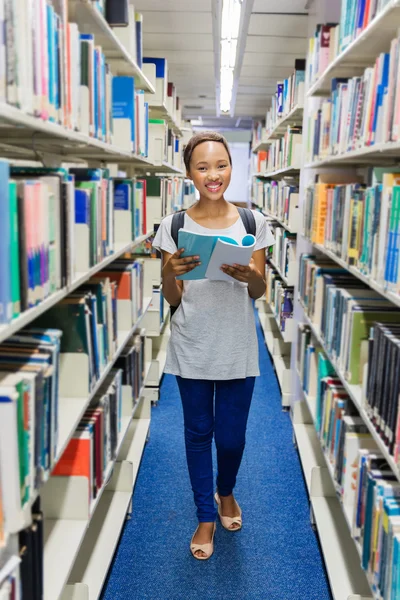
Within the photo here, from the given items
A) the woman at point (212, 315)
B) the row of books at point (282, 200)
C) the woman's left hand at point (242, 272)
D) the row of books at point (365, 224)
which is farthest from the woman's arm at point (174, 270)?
the row of books at point (282, 200)

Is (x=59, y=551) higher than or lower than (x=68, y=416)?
lower

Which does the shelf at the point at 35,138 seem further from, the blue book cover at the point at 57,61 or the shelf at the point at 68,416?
the shelf at the point at 68,416

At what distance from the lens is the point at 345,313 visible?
2080 millimetres

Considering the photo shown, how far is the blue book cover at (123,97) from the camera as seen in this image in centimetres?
218

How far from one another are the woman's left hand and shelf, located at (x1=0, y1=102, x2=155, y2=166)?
22.0 inches

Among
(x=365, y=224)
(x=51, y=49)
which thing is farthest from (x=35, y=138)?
(x=365, y=224)

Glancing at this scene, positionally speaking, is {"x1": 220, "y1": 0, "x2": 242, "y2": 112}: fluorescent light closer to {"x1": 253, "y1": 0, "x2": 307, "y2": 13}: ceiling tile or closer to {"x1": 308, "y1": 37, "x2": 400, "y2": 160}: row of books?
{"x1": 253, "y1": 0, "x2": 307, "y2": 13}: ceiling tile

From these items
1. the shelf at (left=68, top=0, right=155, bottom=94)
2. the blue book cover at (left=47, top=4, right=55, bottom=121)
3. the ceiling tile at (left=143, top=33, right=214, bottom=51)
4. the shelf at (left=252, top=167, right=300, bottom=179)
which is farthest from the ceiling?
the blue book cover at (left=47, top=4, right=55, bottom=121)

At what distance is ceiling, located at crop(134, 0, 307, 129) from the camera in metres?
3.57

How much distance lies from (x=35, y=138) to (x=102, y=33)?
53cm

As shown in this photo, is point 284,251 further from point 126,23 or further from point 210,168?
point 126,23

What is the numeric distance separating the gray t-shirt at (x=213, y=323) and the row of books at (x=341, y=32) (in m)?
0.76

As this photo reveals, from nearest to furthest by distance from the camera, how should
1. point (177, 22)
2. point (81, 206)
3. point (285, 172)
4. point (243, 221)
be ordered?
point (81, 206)
point (243, 221)
point (177, 22)
point (285, 172)

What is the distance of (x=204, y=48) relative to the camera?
4.59m
